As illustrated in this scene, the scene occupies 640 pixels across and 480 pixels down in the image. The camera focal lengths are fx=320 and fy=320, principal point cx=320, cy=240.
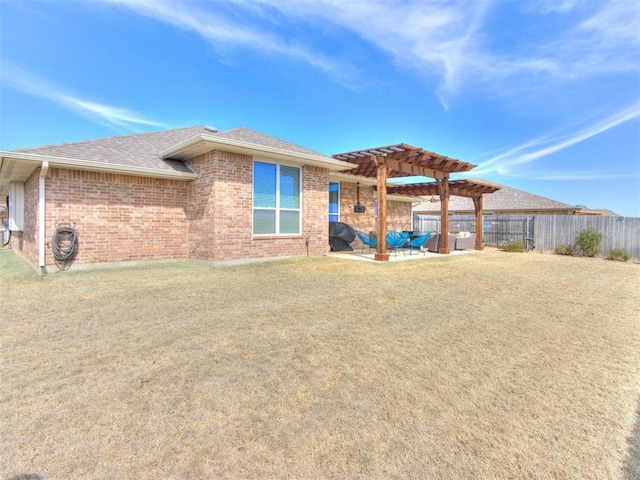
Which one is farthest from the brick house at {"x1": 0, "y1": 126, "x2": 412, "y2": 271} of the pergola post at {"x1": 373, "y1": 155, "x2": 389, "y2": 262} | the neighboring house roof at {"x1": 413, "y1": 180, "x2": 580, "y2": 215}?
the neighboring house roof at {"x1": 413, "y1": 180, "x2": 580, "y2": 215}

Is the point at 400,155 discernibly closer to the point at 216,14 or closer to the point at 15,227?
the point at 216,14

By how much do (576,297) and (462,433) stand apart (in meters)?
5.44

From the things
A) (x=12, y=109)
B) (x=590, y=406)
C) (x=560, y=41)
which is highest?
(x=560, y=41)

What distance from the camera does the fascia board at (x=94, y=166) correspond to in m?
7.14

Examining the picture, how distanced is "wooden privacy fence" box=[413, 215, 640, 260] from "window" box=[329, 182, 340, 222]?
34.0 feet

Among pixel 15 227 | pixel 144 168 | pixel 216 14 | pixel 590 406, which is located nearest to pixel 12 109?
pixel 15 227

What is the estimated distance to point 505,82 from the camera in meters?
12.3

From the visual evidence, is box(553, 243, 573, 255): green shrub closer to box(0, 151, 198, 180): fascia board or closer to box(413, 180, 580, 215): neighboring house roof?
box(413, 180, 580, 215): neighboring house roof

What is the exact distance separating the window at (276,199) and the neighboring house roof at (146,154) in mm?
408

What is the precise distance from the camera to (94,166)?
25.7 feet

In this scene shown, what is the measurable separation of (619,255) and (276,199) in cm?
1411

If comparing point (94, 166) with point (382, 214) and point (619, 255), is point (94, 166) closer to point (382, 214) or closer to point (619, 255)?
point (382, 214)

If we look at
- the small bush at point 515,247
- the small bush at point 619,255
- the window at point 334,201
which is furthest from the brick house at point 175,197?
the small bush at point 619,255

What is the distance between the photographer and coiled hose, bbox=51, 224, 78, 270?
7.66 meters
